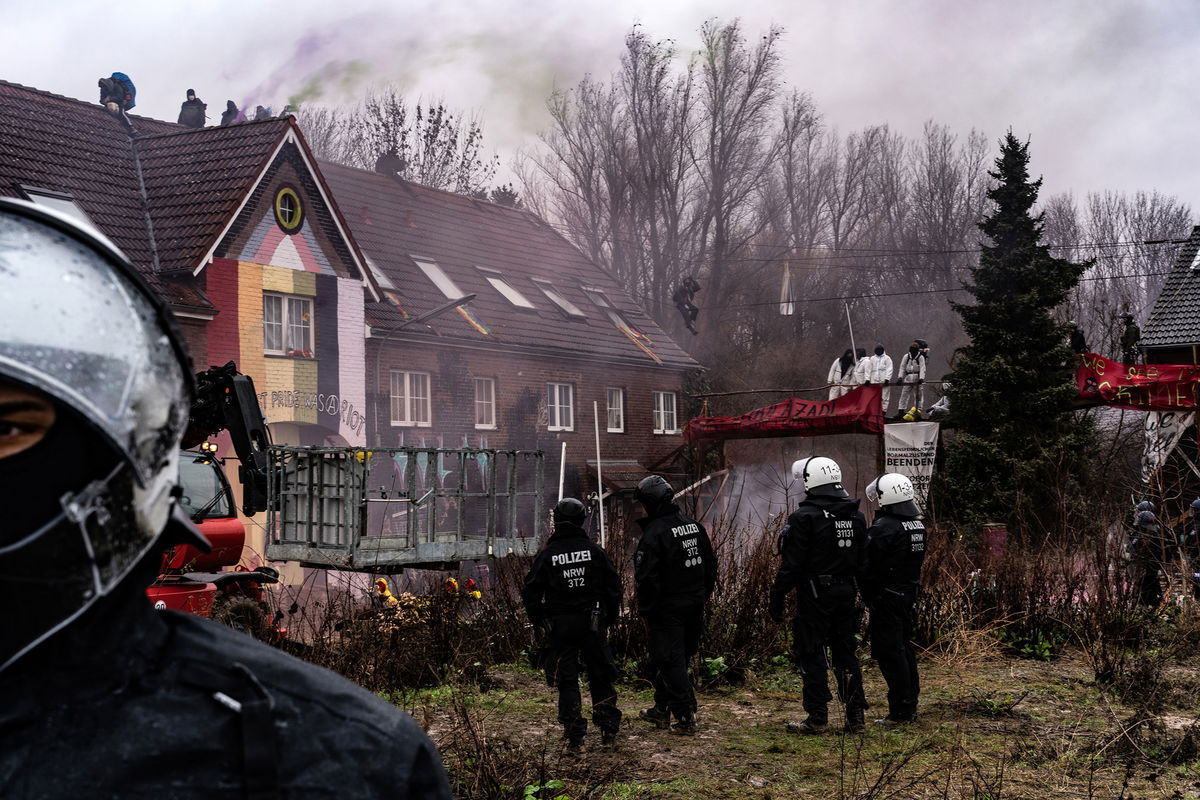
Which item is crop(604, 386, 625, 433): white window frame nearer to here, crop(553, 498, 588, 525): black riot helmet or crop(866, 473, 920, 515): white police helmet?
crop(866, 473, 920, 515): white police helmet

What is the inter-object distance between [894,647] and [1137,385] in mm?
14804

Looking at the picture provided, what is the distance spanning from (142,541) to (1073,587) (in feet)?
41.5

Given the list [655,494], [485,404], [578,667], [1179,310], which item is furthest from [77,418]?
[1179,310]

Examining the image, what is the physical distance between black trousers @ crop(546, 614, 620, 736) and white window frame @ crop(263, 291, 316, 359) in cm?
1450

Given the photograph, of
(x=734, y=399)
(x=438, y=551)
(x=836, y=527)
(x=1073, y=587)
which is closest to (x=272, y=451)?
(x=438, y=551)

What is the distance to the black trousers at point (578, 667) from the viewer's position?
8914 mm

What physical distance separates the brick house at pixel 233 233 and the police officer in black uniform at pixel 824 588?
43.3 ft

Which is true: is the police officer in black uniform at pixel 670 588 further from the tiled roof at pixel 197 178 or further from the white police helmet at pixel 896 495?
the tiled roof at pixel 197 178

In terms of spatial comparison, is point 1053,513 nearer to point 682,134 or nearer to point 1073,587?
point 1073,587

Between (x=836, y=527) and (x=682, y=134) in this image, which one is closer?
(x=836, y=527)

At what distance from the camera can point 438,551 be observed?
1331cm

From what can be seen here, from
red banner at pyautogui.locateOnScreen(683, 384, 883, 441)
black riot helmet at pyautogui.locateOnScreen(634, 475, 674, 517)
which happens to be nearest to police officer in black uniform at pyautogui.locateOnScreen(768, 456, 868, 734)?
black riot helmet at pyautogui.locateOnScreen(634, 475, 674, 517)

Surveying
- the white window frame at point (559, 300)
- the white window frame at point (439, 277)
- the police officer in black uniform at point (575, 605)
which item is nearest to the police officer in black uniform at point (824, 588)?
the police officer in black uniform at point (575, 605)

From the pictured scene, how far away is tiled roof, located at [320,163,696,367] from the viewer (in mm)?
28422
